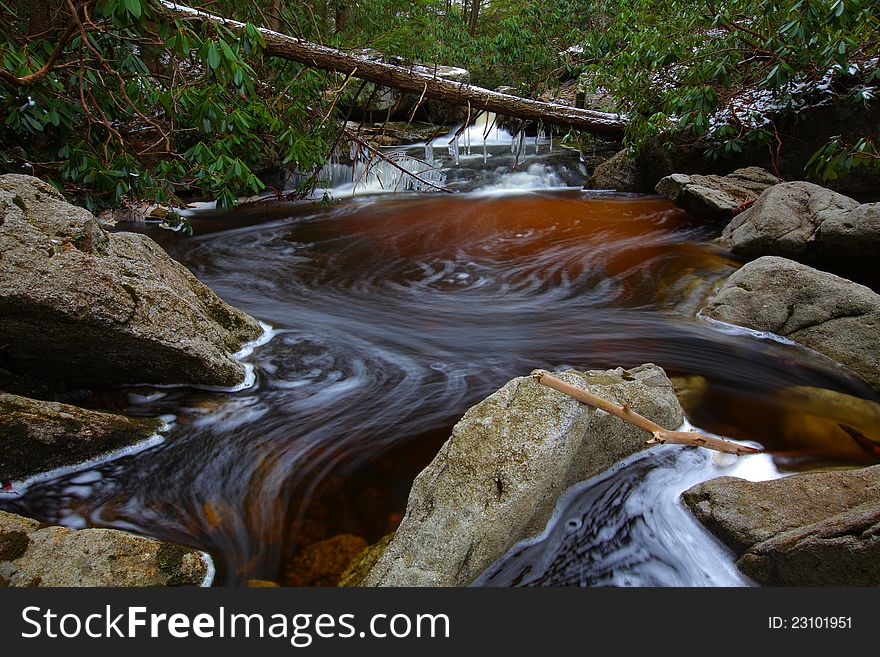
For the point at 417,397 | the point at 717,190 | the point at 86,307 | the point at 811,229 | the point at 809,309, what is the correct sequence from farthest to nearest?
the point at 717,190, the point at 811,229, the point at 809,309, the point at 417,397, the point at 86,307

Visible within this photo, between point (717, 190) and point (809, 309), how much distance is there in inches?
183

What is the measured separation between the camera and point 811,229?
18.4ft

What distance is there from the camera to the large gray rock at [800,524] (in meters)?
1.80

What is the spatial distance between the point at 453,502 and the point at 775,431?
2343 millimetres

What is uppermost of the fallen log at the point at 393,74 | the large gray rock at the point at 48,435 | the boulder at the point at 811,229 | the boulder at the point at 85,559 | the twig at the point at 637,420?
the fallen log at the point at 393,74

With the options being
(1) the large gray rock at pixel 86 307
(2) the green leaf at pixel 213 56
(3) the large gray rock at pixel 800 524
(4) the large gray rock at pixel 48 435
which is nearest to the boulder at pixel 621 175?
(2) the green leaf at pixel 213 56

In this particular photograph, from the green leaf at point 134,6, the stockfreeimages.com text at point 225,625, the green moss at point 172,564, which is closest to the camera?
the stockfreeimages.com text at point 225,625

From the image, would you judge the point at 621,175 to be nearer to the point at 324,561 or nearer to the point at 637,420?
the point at 637,420

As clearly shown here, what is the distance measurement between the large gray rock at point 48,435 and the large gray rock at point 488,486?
1.59m

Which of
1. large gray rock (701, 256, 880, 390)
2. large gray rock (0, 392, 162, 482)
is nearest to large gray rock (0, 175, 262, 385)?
large gray rock (0, 392, 162, 482)

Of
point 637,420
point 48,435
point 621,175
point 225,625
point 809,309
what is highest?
point 621,175

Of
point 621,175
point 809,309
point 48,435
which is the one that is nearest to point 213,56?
point 48,435

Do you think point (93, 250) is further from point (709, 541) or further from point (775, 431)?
point (775, 431)

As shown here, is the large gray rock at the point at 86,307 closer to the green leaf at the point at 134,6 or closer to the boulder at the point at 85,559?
the boulder at the point at 85,559
